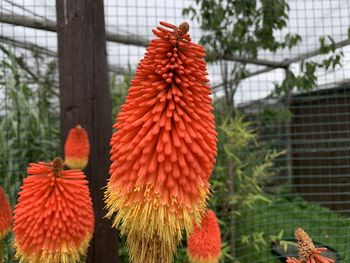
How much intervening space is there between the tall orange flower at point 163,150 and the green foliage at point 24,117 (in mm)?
2578

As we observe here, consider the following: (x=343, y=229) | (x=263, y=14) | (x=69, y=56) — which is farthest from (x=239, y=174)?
(x=69, y=56)

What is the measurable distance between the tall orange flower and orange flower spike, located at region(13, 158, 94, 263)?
13.4 inches

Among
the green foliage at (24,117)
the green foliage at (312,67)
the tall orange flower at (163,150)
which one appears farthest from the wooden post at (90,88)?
the green foliage at (312,67)

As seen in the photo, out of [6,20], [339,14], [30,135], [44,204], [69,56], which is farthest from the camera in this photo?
[30,135]

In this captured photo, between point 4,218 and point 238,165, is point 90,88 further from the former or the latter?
point 238,165

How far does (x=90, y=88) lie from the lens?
240 centimetres

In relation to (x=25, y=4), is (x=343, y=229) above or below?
below

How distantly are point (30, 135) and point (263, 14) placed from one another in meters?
3.05

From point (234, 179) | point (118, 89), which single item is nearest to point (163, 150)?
point (234, 179)

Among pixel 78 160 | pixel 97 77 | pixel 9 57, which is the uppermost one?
pixel 9 57

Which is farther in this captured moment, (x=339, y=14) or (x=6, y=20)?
(x=339, y=14)

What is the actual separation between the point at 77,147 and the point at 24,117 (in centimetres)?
221

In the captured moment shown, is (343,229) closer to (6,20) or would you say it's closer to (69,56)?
(69,56)

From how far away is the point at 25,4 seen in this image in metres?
3.21
